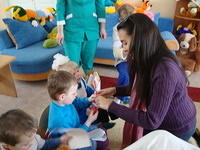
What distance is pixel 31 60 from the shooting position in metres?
2.46

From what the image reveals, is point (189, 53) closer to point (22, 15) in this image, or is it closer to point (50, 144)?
point (22, 15)

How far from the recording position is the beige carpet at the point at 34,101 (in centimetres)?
188

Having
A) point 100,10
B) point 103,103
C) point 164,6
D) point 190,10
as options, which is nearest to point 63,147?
point 103,103

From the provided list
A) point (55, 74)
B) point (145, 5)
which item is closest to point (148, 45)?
point (55, 74)

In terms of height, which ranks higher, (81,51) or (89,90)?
(81,51)

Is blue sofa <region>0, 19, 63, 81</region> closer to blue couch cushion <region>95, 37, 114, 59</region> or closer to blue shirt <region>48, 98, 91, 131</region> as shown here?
blue couch cushion <region>95, 37, 114, 59</region>

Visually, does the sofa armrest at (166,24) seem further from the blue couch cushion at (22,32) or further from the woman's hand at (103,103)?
the woman's hand at (103,103)

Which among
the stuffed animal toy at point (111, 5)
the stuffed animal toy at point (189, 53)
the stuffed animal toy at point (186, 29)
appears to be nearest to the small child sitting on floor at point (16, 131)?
the stuffed animal toy at point (189, 53)

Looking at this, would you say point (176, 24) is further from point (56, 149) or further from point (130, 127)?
point (56, 149)

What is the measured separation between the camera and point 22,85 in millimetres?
2619

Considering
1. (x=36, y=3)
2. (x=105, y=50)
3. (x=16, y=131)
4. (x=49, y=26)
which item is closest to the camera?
(x=16, y=131)

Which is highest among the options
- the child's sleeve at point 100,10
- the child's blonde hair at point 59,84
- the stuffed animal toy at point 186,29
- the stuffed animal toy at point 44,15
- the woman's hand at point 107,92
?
the child's sleeve at point 100,10

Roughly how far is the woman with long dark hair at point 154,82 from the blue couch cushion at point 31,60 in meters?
1.49

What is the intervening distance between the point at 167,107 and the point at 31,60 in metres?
1.82
